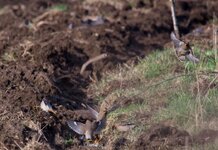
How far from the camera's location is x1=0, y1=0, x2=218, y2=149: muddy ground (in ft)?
28.2

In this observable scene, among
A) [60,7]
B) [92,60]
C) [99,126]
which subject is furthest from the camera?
[60,7]

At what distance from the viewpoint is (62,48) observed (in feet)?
38.5

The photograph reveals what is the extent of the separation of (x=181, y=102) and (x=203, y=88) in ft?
1.42

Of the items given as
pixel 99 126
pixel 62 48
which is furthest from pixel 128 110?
pixel 62 48

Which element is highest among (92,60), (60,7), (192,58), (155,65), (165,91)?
(192,58)

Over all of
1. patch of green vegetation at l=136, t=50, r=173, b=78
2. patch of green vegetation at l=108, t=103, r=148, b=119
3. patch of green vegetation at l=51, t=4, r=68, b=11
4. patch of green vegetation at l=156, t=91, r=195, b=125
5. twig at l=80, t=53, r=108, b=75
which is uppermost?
patch of green vegetation at l=156, t=91, r=195, b=125

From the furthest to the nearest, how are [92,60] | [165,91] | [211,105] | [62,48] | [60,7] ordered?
1. [60,7]
2. [62,48]
3. [92,60]
4. [165,91]
5. [211,105]

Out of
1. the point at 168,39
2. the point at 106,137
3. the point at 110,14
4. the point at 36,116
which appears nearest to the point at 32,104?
the point at 36,116

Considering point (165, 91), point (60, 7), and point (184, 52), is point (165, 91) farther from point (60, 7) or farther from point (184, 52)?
point (60, 7)

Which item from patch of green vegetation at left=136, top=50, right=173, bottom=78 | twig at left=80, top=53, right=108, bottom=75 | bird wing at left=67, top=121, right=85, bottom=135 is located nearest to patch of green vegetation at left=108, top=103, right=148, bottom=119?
bird wing at left=67, top=121, right=85, bottom=135

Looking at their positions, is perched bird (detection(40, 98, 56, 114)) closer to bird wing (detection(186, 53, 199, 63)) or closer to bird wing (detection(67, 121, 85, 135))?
bird wing (detection(67, 121, 85, 135))

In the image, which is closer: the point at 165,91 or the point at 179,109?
the point at 179,109

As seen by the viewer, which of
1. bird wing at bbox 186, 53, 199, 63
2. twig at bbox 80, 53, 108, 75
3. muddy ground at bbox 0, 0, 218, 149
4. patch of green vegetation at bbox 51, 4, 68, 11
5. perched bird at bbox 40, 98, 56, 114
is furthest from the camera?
patch of green vegetation at bbox 51, 4, 68, 11

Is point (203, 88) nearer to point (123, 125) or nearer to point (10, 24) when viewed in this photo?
point (123, 125)
